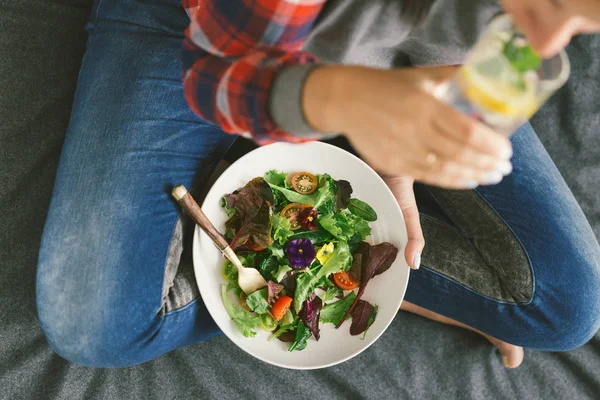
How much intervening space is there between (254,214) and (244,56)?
31cm

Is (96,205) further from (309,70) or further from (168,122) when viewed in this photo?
(309,70)

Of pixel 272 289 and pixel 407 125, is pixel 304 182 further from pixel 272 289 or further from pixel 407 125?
pixel 407 125

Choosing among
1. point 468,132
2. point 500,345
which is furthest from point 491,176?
point 500,345

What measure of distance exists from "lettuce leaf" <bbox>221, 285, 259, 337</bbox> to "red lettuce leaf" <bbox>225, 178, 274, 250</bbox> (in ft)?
0.29

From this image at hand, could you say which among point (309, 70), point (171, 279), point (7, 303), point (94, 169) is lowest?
point (7, 303)

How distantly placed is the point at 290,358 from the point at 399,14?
1.78 feet

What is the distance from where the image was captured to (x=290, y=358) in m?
0.83

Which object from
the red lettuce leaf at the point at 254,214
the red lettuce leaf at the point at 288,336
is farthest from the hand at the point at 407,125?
the red lettuce leaf at the point at 288,336

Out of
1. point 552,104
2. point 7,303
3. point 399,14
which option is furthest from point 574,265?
point 7,303

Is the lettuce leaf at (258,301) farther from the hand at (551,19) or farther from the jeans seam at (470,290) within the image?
the hand at (551,19)

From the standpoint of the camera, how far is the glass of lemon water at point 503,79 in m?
0.39

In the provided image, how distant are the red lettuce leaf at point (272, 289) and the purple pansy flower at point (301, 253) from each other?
39 millimetres

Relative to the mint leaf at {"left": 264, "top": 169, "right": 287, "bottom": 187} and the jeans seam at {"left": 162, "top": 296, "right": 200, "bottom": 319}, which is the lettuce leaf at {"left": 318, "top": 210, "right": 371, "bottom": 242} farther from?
the jeans seam at {"left": 162, "top": 296, "right": 200, "bottom": 319}

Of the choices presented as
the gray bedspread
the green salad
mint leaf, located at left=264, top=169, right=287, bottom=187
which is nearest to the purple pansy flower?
the green salad
